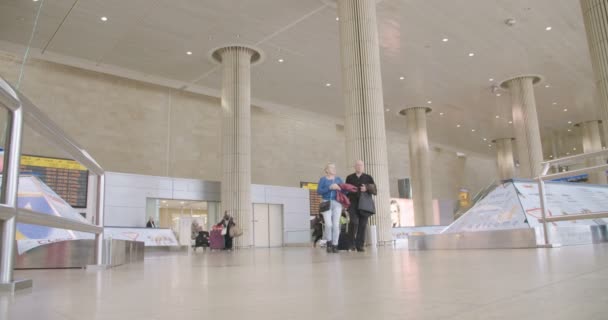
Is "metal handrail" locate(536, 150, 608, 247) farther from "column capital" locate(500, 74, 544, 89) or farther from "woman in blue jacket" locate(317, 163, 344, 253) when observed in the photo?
"column capital" locate(500, 74, 544, 89)

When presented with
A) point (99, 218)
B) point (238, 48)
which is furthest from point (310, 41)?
point (99, 218)

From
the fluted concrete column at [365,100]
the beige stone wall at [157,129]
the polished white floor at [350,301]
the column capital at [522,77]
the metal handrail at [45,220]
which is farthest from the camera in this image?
the column capital at [522,77]

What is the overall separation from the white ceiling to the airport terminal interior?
12 centimetres

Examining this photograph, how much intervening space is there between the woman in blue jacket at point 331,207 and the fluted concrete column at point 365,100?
19.4 feet

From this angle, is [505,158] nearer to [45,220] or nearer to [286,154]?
[286,154]

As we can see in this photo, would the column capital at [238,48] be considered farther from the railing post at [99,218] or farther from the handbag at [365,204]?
the railing post at [99,218]

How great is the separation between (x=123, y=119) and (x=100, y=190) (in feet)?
66.4

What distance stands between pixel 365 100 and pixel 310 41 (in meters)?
7.55

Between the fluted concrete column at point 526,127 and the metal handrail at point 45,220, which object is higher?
the fluted concrete column at point 526,127

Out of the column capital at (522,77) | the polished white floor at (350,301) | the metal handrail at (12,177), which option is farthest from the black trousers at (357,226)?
the column capital at (522,77)

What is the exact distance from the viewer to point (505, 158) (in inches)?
1630

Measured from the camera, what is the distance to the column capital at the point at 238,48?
21.4m

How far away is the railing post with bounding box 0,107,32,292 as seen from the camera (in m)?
2.31

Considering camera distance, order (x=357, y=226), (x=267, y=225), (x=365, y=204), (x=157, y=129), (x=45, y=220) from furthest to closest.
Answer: (x=267, y=225)
(x=157, y=129)
(x=357, y=226)
(x=365, y=204)
(x=45, y=220)
